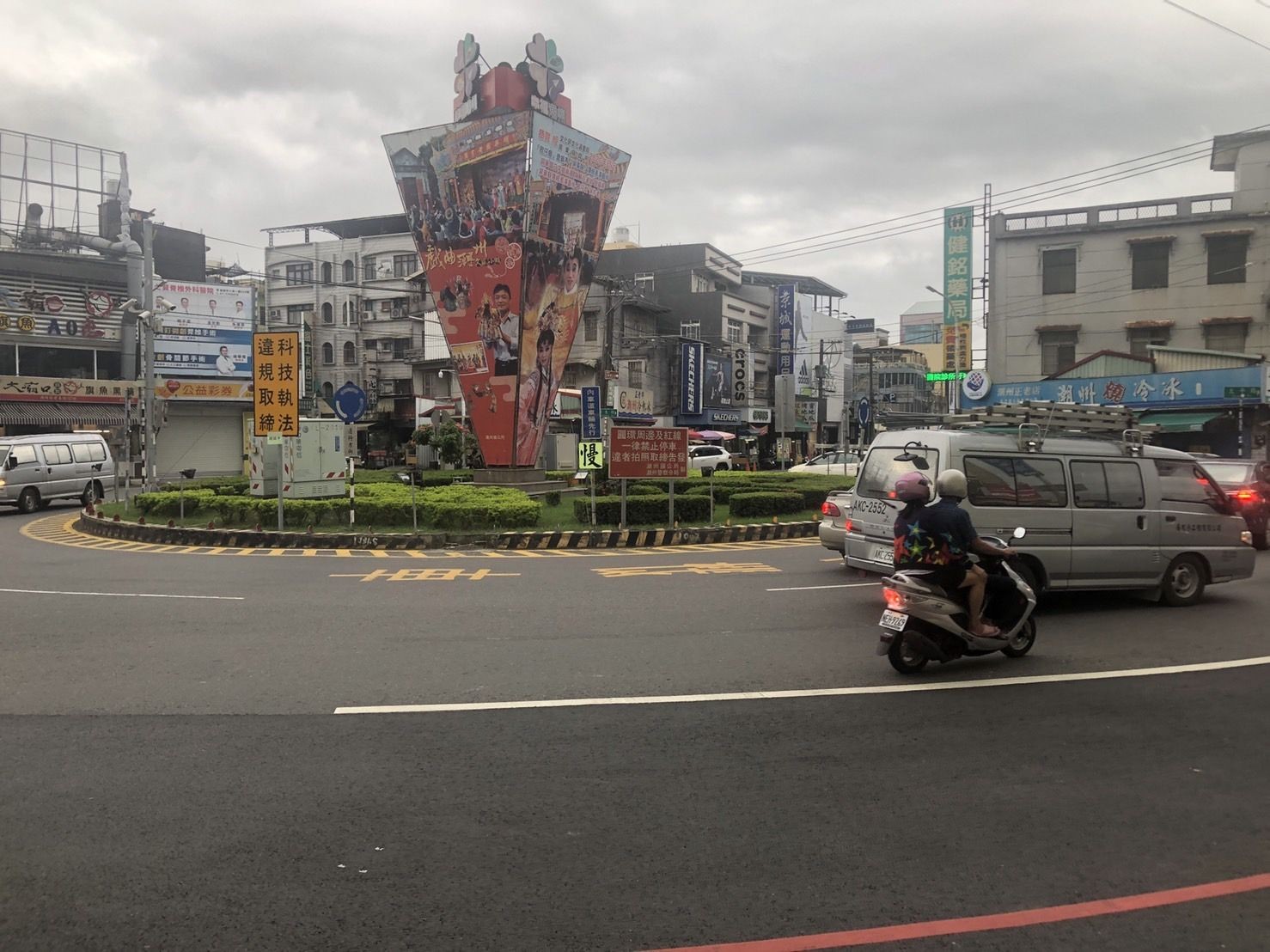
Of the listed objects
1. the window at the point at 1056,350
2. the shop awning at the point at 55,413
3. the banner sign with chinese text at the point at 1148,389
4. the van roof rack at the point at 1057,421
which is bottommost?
the van roof rack at the point at 1057,421

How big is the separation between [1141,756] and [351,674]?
503 cm

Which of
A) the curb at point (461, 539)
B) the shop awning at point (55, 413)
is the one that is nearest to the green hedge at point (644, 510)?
the curb at point (461, 539)

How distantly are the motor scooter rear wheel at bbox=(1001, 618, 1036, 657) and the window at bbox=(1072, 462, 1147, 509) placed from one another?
234 cm

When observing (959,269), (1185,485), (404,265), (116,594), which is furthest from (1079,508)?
(404,265)

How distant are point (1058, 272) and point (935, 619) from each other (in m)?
29.7

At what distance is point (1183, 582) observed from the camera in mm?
9656

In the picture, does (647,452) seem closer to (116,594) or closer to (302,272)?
(116,594)

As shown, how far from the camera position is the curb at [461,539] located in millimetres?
15797

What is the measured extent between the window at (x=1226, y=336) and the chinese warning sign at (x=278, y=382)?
28.1 metres

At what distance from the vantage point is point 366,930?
320 centimetres

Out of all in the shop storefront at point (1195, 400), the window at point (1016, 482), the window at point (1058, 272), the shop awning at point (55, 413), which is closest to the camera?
the window at point (1016, 482)

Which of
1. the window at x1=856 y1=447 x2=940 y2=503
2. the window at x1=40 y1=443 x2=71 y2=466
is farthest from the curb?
the window at x1=40 y1=443 x2=71 y2=466

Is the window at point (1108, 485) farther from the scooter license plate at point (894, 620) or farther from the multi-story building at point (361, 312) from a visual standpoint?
the multi-story building at point (361, 312)

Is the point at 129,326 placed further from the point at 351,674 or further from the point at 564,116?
the point at 351,674
